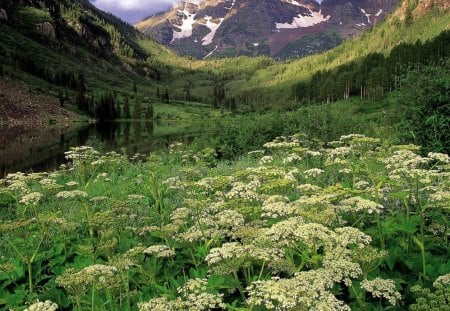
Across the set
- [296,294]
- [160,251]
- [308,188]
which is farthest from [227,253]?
[308,188]

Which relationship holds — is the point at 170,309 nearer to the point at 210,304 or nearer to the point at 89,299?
the point at 210,304

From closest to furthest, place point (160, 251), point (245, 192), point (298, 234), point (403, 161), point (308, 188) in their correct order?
point (298, 234), point (160, 251), point (308, 188), point (403, 161), point (245, 192)

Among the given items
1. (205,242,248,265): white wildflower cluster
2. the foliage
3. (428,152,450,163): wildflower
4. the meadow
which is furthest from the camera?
the foliage

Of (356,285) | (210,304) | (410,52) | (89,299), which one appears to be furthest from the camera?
(410,52)

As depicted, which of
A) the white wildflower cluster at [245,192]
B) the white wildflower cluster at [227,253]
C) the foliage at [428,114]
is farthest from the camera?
the foliage at [428,114]

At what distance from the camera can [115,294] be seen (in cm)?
679

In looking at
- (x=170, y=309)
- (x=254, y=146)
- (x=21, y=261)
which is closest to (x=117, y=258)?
(x=170, y=309)

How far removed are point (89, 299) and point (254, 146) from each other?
26110mm

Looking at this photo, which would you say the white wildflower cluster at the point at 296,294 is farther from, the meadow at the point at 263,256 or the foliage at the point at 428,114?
the foliage at the point at 428,114

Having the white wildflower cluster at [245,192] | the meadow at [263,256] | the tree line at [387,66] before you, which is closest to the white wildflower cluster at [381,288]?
the meadow at [263,256]

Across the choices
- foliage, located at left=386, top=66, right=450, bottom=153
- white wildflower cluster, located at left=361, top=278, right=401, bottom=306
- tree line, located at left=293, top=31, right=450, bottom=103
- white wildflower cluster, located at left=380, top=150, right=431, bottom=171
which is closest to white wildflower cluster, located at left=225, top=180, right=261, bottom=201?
white wildflower cluster, located at left=380, top=150, right=431, bottom=171

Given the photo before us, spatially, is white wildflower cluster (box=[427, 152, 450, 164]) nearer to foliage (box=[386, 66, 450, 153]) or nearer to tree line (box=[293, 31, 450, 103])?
foliage (box=[386, 66, 450, 153])

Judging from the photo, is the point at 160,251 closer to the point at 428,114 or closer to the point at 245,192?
the point at 245,192

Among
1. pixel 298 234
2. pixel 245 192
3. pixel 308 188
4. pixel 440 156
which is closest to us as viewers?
pixel 298 234
